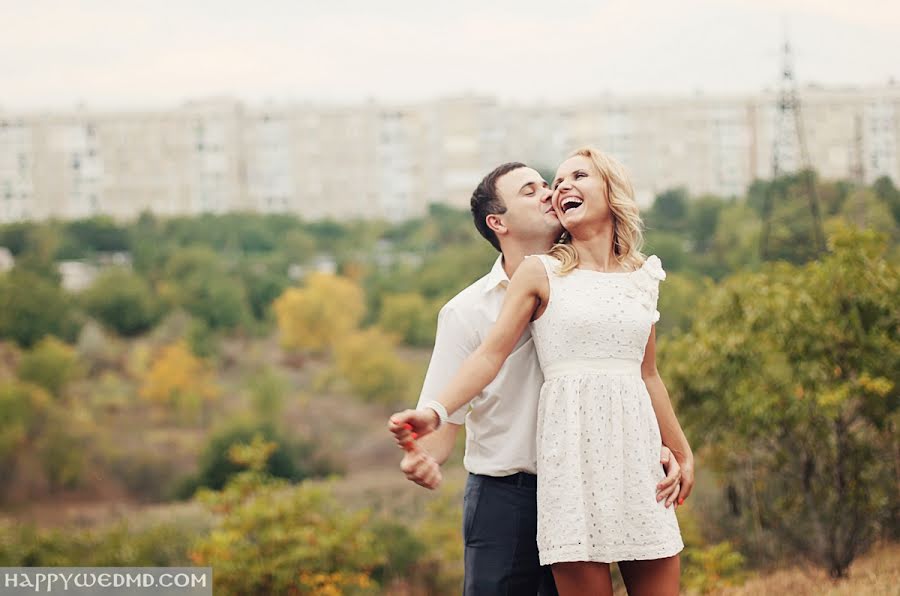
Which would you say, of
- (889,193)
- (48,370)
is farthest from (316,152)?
(889,193)

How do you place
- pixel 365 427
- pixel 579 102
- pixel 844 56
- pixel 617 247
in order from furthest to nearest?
pixel 579 102
pixel 844 56
pixel 365 427
pixel 617 247

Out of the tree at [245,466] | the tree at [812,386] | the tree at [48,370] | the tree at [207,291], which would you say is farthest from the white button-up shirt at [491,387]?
the tree at [207,291]

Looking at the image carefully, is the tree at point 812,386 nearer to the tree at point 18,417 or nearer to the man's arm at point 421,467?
the man's arm at point 421,467

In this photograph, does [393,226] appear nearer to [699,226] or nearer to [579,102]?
[579,102]

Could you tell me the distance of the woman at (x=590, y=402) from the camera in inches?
66.5

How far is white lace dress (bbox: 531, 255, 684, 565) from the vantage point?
5.53ft

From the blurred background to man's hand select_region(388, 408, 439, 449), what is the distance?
101 inches

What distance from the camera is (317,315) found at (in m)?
27.3

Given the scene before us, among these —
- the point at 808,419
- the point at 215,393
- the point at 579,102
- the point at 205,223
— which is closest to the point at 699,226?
the point at 579,102

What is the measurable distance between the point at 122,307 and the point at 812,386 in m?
24.1

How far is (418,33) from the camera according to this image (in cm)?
3316

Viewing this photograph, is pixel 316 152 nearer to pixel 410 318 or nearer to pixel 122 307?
pixel 122 307

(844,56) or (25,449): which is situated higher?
(844,56)

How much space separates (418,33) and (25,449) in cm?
1758
